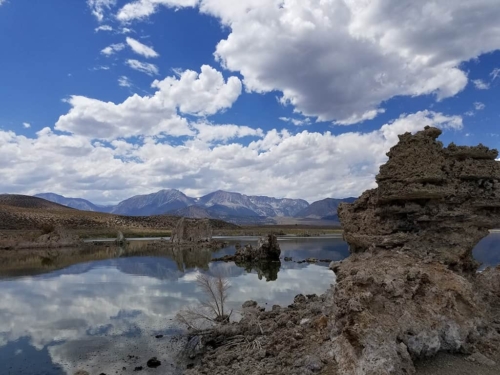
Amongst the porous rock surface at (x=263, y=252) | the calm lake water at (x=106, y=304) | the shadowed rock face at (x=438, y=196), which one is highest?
the shadowed rock face at (x=438, y=196)

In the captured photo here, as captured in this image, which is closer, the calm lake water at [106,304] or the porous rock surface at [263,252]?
the calm lake water at [106,304]

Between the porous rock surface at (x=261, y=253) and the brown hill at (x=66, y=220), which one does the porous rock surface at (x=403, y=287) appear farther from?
the brown hill at (x=66, y=220)

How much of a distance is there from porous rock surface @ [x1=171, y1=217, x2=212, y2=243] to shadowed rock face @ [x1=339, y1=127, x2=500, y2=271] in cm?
8124

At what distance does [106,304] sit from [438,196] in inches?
946

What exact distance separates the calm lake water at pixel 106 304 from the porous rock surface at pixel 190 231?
3583 cm

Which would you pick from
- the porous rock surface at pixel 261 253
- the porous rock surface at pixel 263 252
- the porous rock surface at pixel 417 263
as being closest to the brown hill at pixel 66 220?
the porous rock surface at pixel 261 253

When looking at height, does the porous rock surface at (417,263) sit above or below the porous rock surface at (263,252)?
above

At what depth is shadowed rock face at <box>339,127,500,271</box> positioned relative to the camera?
16.4 meters

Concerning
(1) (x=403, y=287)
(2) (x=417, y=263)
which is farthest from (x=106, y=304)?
(1) (x=403, y=287)

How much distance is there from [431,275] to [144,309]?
20.0m

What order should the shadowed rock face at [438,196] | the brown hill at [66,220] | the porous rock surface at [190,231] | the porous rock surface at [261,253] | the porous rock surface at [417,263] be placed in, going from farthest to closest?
1. the brown hill at [66,220]
2. the porous rock surface at [190,231]
3. the porous rock surface at [261,253]
4. the shadowed rock face at [438,196]
5. the porous rock surface at [417,263]

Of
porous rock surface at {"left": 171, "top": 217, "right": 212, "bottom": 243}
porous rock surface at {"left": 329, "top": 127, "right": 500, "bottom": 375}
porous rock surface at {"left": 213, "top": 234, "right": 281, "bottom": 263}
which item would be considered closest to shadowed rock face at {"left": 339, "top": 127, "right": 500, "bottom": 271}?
porous rock surface at {"left": 329, "top": 127, "right": 500, "bottom": 375}

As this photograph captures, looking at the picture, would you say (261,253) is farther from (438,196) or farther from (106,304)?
(438,196)

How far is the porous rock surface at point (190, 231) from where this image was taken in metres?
95.7
